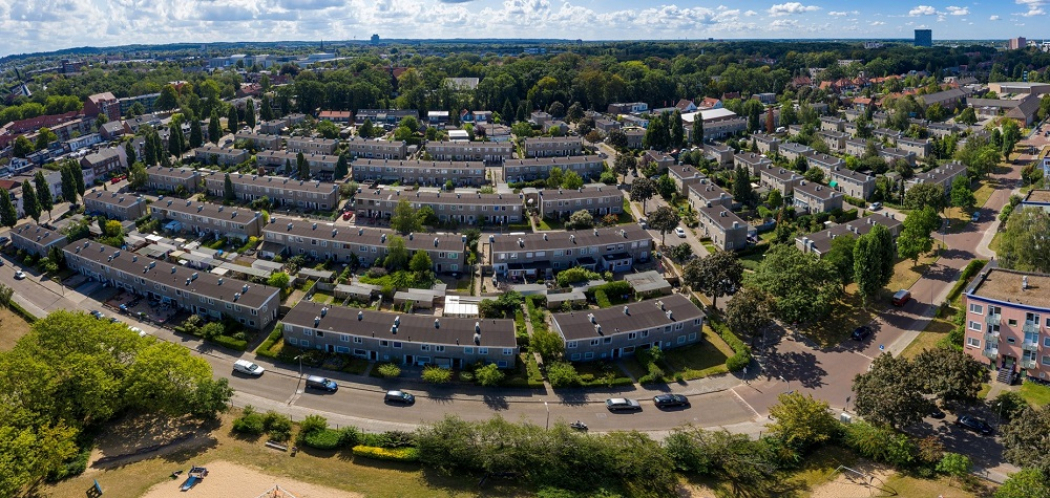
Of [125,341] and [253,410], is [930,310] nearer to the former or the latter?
[253,410]

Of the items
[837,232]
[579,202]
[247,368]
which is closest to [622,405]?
[247,368]

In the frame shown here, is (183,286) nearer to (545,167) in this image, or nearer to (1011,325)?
(545,167)

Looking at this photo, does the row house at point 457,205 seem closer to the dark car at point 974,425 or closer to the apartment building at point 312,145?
the apartment building at point 312,145

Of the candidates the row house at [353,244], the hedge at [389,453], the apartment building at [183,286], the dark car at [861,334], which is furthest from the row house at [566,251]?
the hedge at [389,453]

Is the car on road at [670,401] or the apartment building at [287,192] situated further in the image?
the apartment building at [287,192]

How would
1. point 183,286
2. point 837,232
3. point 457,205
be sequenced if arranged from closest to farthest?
point 183,286
point 837,232
point 457,205

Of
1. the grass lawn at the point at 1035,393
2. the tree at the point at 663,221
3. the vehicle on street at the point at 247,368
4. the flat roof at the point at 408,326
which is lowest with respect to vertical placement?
the grass lawn at the point at 1035,393

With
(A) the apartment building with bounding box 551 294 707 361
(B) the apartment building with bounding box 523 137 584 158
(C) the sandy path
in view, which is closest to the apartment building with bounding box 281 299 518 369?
(A) the apartment building with bounding box 551 294 707 361

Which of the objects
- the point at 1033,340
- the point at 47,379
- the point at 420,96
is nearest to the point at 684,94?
the point at 420,96
